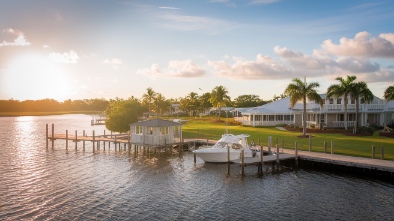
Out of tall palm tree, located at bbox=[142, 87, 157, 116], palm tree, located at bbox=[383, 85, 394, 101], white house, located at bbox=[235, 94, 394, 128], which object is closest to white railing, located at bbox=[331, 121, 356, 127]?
white house, located at bbox=[235, 94, 394, 128]

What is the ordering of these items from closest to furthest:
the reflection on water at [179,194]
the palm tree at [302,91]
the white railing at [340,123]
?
the reflection on water at [179,194]
the palm tree at [302,91]
the white railing at [340,123]

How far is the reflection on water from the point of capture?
2320 cm

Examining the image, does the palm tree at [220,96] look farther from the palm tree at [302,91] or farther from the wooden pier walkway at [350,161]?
the wooden pier walkway at [350,161]

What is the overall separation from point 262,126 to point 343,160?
39.5m

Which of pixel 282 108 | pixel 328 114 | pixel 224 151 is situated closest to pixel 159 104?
pixel 282 108

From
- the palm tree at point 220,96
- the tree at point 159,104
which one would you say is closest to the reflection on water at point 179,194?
the palm tree at point 220,96

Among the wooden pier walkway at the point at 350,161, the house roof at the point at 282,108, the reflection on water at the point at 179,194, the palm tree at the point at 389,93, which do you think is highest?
the palm tree at the point at 389,93

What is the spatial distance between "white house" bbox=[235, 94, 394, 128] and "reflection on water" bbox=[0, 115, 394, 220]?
1304 inches

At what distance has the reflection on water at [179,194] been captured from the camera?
23203 mm

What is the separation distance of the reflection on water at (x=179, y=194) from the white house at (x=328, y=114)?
3312cm

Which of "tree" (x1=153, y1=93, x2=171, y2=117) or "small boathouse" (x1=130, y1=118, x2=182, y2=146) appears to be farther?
"tree" (x1=153, y1=93, x2=171, y2=117)

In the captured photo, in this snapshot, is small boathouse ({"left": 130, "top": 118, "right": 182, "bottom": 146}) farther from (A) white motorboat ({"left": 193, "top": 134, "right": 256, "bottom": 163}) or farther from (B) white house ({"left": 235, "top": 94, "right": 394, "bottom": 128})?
(B) white house ({"left": 235, "top": 94, "right": 394, "bottom": 128})

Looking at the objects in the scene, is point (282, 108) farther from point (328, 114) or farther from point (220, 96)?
point (220, 96)

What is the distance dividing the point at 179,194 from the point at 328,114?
47071 millimetres
